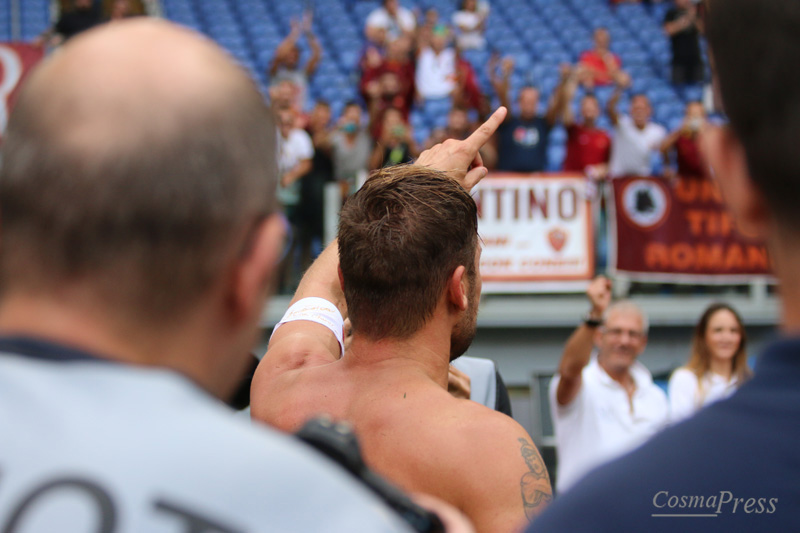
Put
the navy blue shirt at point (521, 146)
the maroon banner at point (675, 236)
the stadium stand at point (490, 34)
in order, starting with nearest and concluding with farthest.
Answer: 1. the maroon banner at point (675, 236)
2. the navy blue shirt at point (521, 146)
3. the stadium stand at point (490, 34)

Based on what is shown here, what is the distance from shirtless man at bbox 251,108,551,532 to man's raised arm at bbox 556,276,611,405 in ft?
5.66

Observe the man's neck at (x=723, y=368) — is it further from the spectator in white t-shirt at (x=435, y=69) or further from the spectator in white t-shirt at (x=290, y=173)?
the spectator in white t-shirt at (x=435, y=69)

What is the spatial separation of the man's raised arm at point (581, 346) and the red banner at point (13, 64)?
18.0 ft

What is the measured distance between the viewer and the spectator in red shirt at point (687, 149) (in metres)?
8.33

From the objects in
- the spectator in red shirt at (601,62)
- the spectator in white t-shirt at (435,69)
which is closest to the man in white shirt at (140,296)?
the spectator in white t-shirt at (435,69)

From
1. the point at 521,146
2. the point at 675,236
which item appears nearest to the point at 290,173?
the point at 521,146

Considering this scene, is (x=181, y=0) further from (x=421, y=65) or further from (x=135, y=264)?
(x=135, y=264)

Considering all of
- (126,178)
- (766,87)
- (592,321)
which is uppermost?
(766,87)

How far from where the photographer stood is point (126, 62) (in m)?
0.85

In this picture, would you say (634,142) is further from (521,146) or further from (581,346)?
(581,346)

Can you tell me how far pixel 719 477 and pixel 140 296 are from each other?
648 millimetres

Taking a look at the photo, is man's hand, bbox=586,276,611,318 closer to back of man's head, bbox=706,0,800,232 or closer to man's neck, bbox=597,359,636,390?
man's neck, bbox=597,359,636,390

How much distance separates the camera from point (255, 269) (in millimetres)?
892

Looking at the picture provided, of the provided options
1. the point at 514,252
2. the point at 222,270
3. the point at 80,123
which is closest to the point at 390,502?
the point at 222,270
